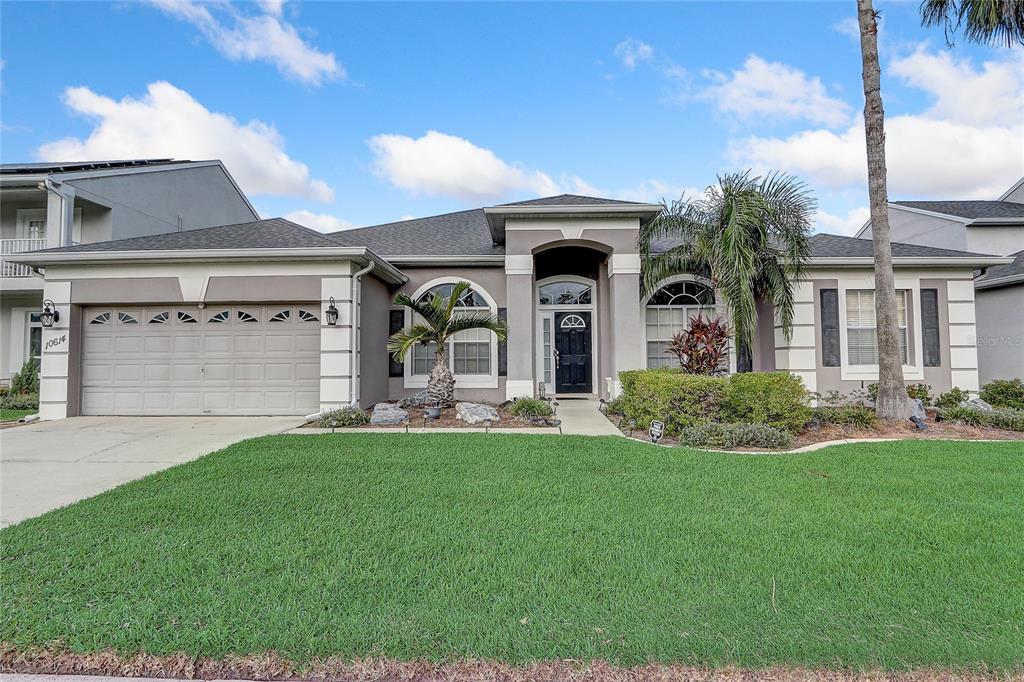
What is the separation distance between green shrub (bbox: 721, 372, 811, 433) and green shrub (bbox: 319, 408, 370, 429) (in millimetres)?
5969

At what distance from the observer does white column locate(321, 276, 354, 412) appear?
9.09 meters

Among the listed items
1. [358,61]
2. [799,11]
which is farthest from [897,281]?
[358,61]

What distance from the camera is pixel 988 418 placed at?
779 centimetres

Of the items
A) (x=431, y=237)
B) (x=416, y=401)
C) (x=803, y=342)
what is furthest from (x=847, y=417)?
(x=431, y=237)

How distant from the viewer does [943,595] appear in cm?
269

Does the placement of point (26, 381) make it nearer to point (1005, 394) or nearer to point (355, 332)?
point (355, 332)

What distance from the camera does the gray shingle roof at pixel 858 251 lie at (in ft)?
35.8

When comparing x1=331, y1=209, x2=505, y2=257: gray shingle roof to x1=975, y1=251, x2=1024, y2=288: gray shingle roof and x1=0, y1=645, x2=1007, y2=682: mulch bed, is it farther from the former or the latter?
x1=975, y1=251, x2=1024, y2=288: gray shingle roof

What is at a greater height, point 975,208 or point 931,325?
point 975,208

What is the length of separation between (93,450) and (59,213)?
9.20 metres

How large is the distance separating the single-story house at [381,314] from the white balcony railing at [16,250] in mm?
4726

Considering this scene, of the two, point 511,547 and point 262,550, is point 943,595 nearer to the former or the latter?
point 511,547

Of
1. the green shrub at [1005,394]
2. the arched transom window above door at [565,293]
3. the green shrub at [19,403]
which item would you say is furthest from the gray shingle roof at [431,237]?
the green shrub at [1005,394]

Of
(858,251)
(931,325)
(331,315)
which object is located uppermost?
(858,251)
